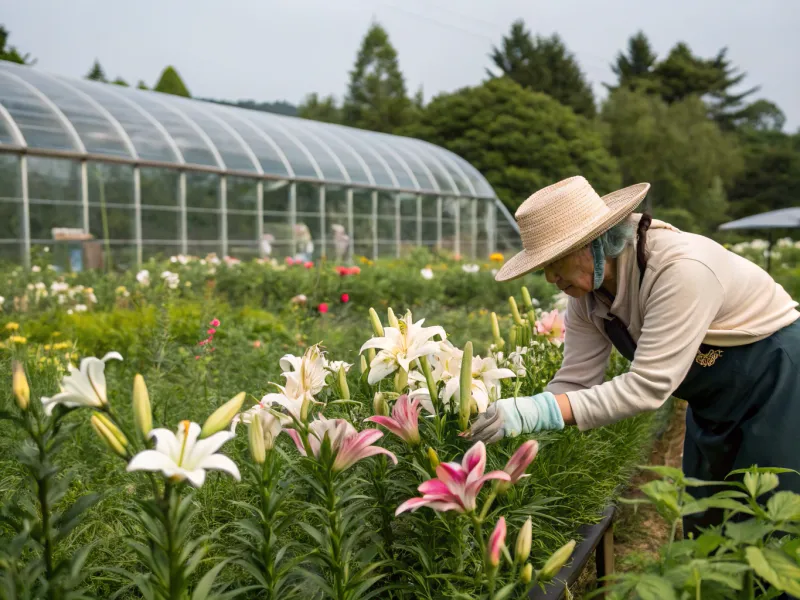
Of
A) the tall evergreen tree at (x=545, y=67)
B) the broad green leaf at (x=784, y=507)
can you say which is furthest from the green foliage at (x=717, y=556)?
the tall evergreen tree at (x=545, y=67)

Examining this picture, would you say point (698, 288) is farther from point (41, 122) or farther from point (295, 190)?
point (295, 190)

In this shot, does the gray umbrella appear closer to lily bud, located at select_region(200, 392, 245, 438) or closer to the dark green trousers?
the dark green trousers

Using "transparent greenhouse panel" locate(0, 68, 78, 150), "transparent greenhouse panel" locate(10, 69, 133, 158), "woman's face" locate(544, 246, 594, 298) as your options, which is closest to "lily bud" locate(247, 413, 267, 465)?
"woman's face" locate(544, 246, 594, 298)

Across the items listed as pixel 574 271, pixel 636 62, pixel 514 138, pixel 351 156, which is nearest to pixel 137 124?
pixel 351 156

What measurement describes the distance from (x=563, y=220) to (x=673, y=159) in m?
35.0

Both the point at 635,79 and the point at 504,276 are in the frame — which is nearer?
the point at 504,276

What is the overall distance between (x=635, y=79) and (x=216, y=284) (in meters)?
39.2

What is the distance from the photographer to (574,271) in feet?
6.77

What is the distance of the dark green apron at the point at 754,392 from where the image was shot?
2.19m

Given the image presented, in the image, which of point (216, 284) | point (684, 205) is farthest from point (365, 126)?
point (216, 284)

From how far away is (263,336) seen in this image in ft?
18.1

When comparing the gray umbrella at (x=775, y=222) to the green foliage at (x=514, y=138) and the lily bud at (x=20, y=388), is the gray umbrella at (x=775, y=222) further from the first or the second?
the lily bud at (x=20, y=388)

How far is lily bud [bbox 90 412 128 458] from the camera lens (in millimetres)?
1094

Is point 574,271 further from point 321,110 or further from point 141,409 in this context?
point 321,110
